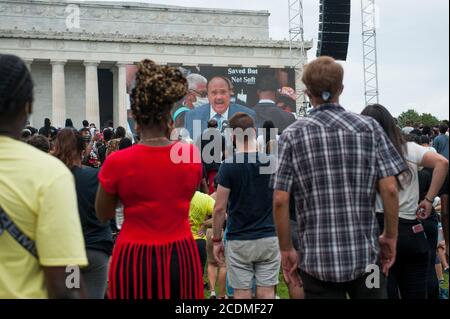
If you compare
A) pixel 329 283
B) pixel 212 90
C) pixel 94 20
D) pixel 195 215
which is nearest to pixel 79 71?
pixel 94 20

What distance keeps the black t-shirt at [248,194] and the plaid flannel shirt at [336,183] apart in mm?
1905

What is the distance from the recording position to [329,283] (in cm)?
353

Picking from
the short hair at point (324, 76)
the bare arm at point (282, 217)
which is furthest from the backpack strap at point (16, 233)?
the short hair at point (324, 76)

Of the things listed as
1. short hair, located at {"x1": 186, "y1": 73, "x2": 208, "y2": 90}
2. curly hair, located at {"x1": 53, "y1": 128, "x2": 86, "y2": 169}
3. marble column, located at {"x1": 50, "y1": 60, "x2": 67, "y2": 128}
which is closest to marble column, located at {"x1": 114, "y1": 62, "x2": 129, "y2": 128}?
marble column, located at {"x1": 50, "y1": 60, "x2": 67, "y2": 128}

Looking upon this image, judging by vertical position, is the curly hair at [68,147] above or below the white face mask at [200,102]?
below

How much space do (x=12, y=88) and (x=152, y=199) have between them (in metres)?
1.24

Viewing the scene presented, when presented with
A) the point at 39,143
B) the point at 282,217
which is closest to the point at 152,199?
the point at 282,217

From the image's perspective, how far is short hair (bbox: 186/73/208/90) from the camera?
2345 centimetres

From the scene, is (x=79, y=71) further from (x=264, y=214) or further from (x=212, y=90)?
(x=264, y=214)

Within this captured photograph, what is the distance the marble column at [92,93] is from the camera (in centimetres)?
5025

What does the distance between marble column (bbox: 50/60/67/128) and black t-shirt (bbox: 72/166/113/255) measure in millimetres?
46240

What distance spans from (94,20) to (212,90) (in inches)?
1570

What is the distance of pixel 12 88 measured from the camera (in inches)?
99.0

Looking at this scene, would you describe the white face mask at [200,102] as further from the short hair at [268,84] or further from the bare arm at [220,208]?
the bare arm at [220,208]
